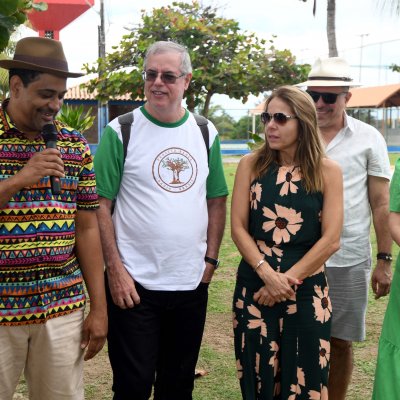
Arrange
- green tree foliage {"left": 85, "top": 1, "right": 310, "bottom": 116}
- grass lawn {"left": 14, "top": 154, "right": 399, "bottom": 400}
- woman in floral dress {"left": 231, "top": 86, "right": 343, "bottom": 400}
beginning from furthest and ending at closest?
green tree foliage {"left": 85, "top": 1, "right": 310, "bottom": 116} < grass lawn {"left": 14, "top": 154, "right": 399, "bottom": 400} < woman in floral dress {"left": 231, "top": 86, "right": 343, "bottom": 400}

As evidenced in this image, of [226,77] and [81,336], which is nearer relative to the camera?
[81,336]

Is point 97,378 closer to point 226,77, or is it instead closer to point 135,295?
point 135,295

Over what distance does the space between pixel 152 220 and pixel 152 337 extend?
666 mm

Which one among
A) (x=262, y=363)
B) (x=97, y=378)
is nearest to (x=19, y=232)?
(x=262, y=363)

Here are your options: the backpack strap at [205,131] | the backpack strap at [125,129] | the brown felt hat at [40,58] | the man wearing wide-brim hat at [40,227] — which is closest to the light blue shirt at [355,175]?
the backpack strap at [205,131]

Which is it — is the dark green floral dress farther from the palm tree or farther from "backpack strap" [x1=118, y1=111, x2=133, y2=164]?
the palm tree

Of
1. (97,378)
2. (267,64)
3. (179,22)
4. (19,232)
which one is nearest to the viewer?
(19,232)

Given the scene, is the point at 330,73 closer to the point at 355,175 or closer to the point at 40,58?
the point at 355,175

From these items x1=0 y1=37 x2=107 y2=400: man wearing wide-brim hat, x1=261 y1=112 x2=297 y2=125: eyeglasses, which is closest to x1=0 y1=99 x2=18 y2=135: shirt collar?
x1=0 y1=37 x2=107 y2=400: man wearing wide-brim hat

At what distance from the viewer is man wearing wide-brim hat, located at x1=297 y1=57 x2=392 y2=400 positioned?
13.4 feet

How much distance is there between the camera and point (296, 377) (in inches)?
138

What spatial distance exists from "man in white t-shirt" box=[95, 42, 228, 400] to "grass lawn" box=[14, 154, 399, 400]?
133cm

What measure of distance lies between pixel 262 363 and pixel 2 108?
187 cm

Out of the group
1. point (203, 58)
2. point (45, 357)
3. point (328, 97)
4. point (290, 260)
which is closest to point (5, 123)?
point (45, 357)
